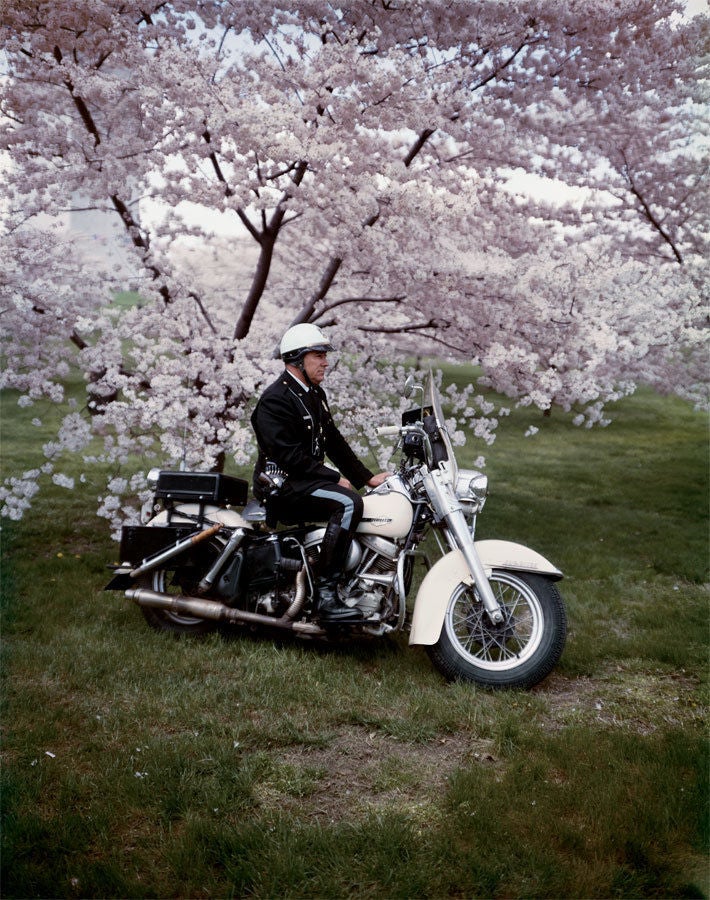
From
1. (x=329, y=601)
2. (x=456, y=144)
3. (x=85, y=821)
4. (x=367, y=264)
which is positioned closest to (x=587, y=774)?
(x=329, y=601)

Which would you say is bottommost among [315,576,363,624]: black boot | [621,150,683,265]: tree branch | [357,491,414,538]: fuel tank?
[315,576,363,624]: black boot

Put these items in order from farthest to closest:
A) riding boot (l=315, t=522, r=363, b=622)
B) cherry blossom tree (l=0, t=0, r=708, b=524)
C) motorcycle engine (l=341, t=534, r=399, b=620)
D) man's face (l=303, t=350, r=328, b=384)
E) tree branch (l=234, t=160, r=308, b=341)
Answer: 1. tree branch (l=234, t=160, r=308, b=341)
2. cherry blossom tree (l=0, t=0, r=708, b=524)
3. man's face (l=303, t=350, r=328, b=384)
4. motorcycle engine (l=341, t=534, r=399, b=620)
5. riding boot (l=315, t=522, r=363, b=622)

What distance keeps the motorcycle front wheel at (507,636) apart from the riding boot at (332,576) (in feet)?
1.78

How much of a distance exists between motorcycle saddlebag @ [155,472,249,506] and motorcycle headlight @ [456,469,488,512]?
1449 millimetres

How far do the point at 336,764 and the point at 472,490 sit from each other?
5.53ft

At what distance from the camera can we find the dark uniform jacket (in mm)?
4785

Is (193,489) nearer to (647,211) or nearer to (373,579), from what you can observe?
(373,579)

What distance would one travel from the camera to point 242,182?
21.7 feet

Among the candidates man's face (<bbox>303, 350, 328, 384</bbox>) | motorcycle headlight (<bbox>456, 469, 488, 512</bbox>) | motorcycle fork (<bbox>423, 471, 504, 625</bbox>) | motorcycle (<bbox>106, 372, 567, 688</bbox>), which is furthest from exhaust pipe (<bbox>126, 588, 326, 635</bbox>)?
man's face (<bbox>303, 350, 328, 384</bbox>)

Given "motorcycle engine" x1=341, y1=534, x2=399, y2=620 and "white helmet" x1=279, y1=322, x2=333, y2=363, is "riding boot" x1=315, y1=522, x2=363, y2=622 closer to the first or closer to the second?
"motorcycle engine" x1=341, y1=534, x2=399, y2=620

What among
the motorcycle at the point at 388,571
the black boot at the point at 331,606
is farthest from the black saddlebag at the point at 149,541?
the black boot at the point at 331,606

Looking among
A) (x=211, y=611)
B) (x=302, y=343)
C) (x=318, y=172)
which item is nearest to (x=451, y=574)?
(x=211, y=611)

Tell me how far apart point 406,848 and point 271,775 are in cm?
78

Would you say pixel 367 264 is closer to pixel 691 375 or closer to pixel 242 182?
pixel 242 182
